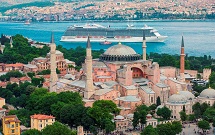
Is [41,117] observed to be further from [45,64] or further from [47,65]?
[47,65]

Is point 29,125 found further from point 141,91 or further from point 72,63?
point 72,63

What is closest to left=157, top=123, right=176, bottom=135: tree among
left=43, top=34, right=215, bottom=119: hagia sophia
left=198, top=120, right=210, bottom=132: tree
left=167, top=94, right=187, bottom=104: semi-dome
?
left=198, top=120, right=210, bottom=132: tree

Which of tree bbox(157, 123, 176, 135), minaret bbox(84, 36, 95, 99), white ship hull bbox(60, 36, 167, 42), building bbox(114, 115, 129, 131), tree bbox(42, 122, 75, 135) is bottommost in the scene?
building bbox(114, 115, 129, 131)

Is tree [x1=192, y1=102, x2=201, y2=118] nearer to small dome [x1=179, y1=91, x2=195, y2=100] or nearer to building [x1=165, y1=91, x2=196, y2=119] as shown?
building [x1=165, y1=91, x2=196, y2=119]

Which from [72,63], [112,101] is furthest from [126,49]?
[72,63]

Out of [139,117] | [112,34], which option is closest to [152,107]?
[139,117]

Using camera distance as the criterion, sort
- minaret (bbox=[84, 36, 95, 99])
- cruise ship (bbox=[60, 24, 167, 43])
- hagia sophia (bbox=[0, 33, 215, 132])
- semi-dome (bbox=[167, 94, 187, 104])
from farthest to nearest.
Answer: cruise ship (bbox=[60, 24, 167, 43]), minaret (bbox=[84, 36, 95, 99]), hagia sophia (bbox=[0, 33, 215, 132]), semi-dome (bbox=[167, 94, 187, 104])
